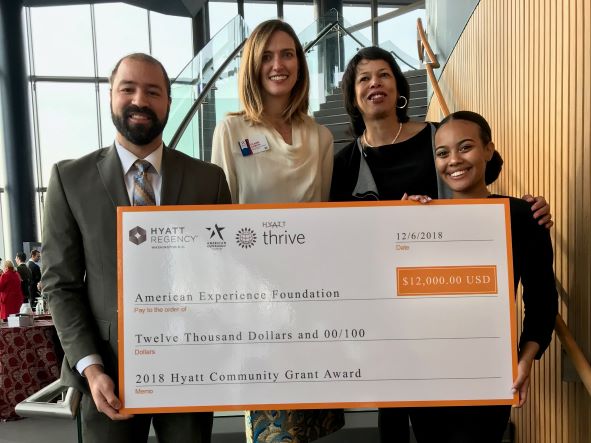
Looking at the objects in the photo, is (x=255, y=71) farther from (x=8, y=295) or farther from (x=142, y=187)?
(x=8, y=295)

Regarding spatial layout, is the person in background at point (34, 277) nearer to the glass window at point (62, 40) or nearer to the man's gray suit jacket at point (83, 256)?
the glass window at point (62, 40)

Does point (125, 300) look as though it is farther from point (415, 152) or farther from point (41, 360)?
point (41, 360)

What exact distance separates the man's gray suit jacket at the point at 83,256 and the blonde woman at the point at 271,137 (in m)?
0.36

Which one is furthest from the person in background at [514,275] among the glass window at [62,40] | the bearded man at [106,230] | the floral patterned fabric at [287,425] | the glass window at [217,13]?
the glass window at [62,40]

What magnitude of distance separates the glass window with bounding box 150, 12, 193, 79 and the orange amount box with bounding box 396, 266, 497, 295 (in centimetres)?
1423

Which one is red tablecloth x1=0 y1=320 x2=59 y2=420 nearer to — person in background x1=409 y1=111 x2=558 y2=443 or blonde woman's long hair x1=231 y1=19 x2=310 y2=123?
blonde woman's long hair x1=231 y1=19 x2=310 y2=123

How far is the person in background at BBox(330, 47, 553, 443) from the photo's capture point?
2.17 m

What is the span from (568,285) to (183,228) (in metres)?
1.72

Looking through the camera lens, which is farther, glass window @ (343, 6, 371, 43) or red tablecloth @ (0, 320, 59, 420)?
glass window @ (343, 6, 371, 43)

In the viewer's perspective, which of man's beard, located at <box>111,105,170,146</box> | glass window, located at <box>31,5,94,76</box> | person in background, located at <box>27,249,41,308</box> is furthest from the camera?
glass window, located at <box>31,5,94,76</box>

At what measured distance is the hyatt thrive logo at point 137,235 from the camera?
176 centimetres

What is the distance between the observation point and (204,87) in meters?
8.00

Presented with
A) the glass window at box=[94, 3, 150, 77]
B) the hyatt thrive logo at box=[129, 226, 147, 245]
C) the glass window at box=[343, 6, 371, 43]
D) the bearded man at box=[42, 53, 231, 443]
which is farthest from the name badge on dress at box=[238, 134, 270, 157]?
the glass window at box=[94, 3, 150, 77]

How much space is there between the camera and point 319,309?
181 centimetres
